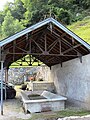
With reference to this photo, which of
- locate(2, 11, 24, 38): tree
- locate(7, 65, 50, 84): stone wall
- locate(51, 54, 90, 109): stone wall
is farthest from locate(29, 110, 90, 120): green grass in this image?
locate(2, 11, 24, 38): tree

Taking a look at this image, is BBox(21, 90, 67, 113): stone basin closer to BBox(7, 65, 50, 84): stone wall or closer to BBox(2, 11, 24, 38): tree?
BBox(7, 65, 50, 84): stone wall

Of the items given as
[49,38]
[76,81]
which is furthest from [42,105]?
[49,38]

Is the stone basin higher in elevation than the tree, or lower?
lower

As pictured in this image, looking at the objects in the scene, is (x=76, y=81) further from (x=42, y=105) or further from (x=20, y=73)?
(x=20, y=73)

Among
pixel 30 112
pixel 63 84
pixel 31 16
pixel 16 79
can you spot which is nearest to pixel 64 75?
pixel 63 84

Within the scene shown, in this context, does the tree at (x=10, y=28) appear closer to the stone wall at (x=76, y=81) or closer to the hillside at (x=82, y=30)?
the hillside at (x=82, y=30)

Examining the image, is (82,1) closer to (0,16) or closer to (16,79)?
(0,16)

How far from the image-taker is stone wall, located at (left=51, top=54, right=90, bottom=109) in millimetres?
11094

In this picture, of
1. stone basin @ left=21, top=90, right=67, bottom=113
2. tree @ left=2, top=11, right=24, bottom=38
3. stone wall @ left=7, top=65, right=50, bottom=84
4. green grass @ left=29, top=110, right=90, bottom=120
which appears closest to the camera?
green grass @ left=29, top=110, right=90, bottom=120

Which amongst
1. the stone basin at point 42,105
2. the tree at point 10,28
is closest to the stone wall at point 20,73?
the tree at point 10,28

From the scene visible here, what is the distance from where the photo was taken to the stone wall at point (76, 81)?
36.4 ft

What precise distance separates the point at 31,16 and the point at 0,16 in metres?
11.2

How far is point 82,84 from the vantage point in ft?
38.1

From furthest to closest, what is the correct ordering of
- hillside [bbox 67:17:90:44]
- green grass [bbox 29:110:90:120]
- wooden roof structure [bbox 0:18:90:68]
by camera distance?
hillside [bbox 67:17:90:44]
wooden roof structure [bbox 0:18:90:68]
green grass [bbox 29:110:90:120]
